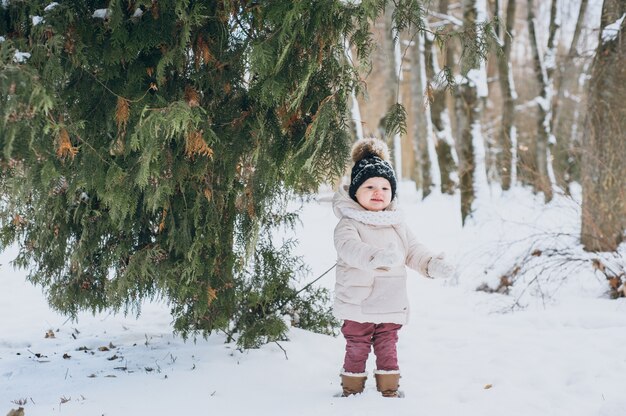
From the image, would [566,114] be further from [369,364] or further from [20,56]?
[20,56]

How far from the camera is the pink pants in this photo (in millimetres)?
3834

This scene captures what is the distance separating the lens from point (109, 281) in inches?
156

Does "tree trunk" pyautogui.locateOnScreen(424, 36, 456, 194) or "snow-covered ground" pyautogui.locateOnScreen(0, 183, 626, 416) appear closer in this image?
"snow-covered ground" pyautogui.locateOnScreen(0, 183, 626, 416)

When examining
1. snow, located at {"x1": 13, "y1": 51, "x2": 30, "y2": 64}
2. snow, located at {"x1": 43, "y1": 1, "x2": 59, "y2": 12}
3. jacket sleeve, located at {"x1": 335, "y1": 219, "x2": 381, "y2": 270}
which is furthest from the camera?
jacket sleeve, located at {"x1": 335, "y1": 219, "x2": 381, "y2": 270}

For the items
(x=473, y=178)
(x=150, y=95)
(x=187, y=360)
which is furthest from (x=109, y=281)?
(x=473, y=178)

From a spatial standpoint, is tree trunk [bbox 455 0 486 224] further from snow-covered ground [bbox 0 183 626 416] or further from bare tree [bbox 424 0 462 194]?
snow-covered ground [bbox 0 183 626 416]

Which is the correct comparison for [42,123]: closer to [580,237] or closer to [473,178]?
[580,237]

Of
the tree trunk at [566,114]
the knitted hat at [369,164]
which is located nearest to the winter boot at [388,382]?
the knitted hat at [369,164]

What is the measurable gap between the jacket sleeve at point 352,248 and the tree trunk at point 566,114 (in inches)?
151

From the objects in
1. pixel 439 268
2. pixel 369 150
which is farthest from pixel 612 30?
pixel 439 268

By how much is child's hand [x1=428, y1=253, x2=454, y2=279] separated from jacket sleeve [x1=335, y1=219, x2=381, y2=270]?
46 centimetres

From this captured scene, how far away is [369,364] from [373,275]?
3.71 feet

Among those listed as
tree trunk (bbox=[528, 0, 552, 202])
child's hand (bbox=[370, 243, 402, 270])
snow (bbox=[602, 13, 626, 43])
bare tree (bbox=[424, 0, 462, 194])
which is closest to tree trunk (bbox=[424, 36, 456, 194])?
bare tree (bbox=[424, 0, 462, 194])

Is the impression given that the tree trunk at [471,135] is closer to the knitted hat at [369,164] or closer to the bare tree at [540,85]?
the bare tree at [540,85]
